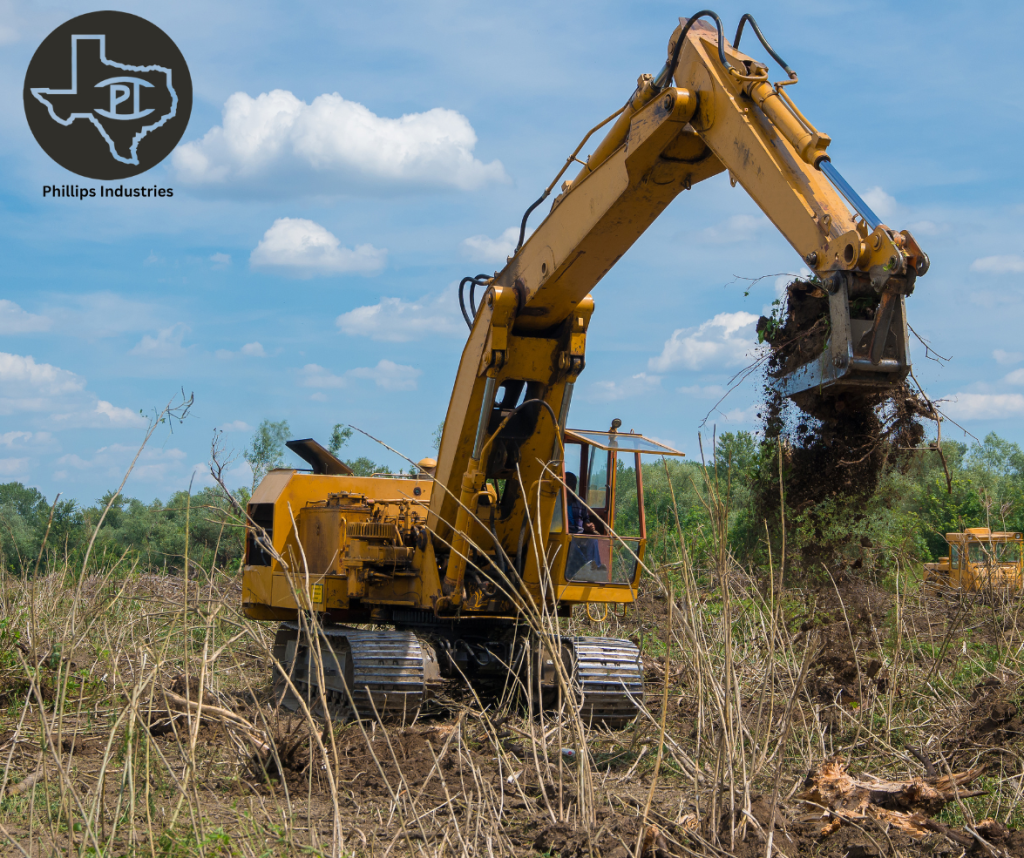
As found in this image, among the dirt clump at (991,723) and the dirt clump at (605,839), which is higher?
the dirt clump at (991,723)

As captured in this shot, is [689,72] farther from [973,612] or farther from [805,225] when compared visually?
[973,612]

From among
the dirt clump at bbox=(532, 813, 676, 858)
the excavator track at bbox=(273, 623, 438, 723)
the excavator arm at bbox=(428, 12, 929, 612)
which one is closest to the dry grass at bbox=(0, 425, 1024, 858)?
the dirt clump at bbox=(532, 813, 676, 858)

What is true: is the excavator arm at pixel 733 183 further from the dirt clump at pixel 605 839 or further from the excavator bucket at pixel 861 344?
the dirt clump at pixel 605 839

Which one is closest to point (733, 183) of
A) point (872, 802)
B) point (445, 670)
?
point (872, 802)

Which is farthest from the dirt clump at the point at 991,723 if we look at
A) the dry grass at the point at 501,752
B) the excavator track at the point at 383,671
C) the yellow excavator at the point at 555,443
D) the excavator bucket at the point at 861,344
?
the excavator track at the point at 383,671

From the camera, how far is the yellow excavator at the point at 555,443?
5.53 meters

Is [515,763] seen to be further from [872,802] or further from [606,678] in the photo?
[872,802]

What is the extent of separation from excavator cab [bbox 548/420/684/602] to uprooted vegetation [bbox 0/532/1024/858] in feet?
4.04

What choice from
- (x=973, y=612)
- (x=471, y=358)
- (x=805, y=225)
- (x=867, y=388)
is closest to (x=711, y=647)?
(x=867, y=388)

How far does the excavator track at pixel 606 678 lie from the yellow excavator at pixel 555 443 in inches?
0.8

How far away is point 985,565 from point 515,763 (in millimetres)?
6061

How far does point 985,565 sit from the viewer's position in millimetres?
10398

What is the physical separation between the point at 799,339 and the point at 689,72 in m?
2.16

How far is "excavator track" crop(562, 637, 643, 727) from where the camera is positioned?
28.5ft
